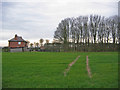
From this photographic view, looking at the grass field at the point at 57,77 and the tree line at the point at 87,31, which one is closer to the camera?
the grass field at the point at 57,77

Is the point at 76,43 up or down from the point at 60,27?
down

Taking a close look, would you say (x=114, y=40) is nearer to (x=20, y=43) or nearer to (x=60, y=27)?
(x=60, y=27)

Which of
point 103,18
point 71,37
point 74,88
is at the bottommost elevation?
point 74,88

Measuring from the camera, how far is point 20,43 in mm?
70750

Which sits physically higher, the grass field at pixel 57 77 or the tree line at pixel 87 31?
the tree line at pixel 87 31

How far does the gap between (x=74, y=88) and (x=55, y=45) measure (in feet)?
164

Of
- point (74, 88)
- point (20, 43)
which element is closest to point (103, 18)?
point (20, 43)

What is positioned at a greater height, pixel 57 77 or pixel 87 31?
pixel 87 31

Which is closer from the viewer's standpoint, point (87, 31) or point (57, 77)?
point (57, 77)

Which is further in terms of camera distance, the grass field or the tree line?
the tree line

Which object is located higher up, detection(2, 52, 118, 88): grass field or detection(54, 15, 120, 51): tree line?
detection(54, 15, 120, 51): tree line

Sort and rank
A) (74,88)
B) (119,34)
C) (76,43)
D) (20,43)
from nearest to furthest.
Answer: (74,88) < (119,34) < (76,43) < (20,43)

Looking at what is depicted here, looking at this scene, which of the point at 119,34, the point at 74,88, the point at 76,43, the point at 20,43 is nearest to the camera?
the point at 74,88

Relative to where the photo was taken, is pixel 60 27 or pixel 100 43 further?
pixel 60 27
